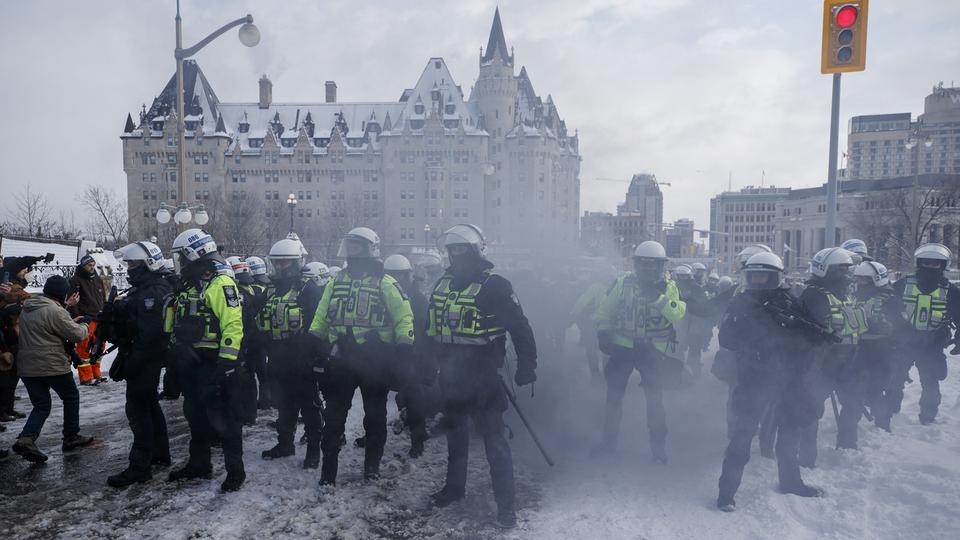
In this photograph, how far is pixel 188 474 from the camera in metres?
6.07

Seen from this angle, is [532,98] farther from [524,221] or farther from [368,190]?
Answer: [368,190]

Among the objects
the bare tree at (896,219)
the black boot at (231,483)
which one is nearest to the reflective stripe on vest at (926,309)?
the black boot at (231,483)

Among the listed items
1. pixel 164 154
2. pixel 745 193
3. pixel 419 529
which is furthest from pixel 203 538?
pixel 745 193

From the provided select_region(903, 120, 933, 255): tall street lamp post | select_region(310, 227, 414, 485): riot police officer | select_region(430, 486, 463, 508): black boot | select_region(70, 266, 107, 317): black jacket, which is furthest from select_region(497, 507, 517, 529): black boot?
select_region(903, 120, 933, 255): tall street lamp post

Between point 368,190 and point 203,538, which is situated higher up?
point 368,190

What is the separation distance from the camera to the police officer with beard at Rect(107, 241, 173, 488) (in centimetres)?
599

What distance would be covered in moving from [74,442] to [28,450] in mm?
658

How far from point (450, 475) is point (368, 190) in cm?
8941

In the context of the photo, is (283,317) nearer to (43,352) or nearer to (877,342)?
(43,352)

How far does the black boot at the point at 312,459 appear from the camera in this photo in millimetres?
6480

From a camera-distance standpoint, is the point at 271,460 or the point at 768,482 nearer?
the point at 768,482

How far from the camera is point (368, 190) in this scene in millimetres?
92500

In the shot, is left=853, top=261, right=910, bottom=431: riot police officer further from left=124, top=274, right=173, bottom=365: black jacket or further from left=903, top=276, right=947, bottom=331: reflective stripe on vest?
left=124, top=274, right=173, bottom=365: black jacket

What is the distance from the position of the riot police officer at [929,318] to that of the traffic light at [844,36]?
2661 mm
